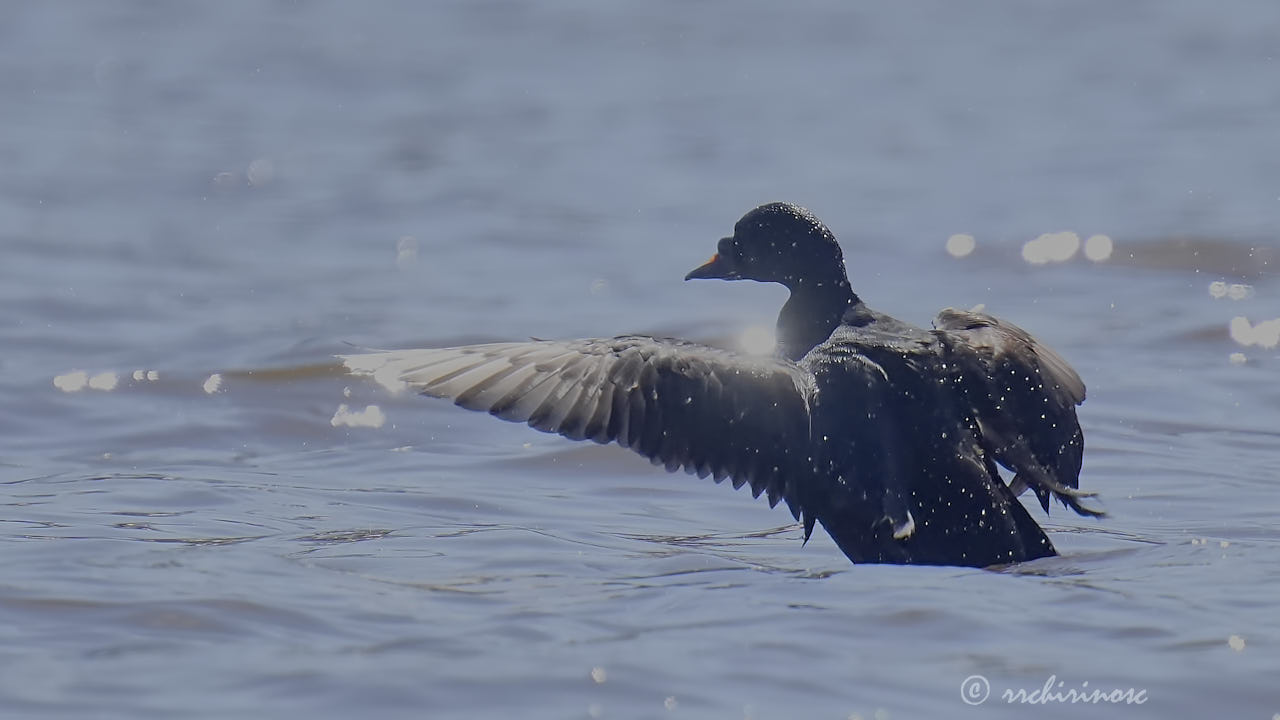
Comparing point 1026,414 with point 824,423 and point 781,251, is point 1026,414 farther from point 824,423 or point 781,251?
point 781,251

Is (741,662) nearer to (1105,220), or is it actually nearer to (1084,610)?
(1084,610)

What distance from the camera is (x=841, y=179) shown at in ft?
43.5

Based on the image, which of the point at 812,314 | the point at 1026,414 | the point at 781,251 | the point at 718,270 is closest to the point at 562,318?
the point at 718,270

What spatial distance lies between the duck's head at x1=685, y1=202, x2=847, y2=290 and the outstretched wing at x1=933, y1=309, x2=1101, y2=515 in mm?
771

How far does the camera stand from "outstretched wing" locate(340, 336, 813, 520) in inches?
220

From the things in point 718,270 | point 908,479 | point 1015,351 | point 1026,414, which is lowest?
point 908,479

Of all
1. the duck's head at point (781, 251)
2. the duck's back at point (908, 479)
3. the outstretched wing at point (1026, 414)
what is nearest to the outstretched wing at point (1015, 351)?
the outstretched wing at point (1026, 414)

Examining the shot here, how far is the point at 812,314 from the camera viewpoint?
6.65 metres

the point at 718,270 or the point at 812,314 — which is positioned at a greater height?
the point at 718,270

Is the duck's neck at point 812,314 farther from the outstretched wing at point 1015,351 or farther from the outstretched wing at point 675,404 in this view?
the outstretched wing at point 675,404

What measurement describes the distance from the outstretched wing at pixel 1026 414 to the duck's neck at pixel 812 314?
0.63m

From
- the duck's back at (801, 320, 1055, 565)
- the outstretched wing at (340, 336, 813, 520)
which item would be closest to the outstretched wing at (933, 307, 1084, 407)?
the duck's back at (801, 320, 1055, 565)

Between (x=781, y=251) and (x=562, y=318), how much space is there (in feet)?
10.0

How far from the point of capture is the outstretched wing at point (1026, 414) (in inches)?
227
